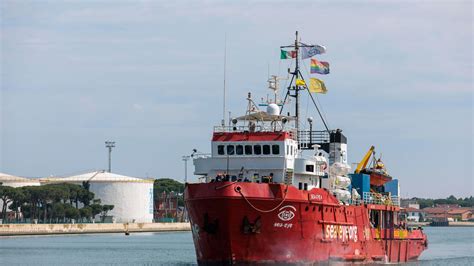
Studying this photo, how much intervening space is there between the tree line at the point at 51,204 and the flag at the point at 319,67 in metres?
106

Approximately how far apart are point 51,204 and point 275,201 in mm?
125271

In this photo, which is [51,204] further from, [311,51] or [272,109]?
[272,109]

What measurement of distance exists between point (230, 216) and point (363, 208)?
1667 cm

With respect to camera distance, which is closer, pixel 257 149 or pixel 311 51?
pixel 257 149

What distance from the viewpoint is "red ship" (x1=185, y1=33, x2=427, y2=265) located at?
55.8 meters

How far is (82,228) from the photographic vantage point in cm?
15625

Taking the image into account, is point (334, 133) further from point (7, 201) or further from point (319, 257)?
point (7, 201)

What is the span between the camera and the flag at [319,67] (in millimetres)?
72500

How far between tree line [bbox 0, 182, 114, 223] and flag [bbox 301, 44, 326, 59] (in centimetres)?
10776

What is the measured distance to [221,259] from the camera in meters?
56.4

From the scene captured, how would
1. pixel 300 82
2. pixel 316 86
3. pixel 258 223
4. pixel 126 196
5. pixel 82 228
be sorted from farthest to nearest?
pixel 126 196 < pixel 82 228 < pixel 316 86 < pixel 300 82 < pixel 258 223

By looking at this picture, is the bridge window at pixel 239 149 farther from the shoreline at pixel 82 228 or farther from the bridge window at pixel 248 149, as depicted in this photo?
the shoreline at pixel 82 228

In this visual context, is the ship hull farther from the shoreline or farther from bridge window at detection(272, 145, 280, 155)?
the shoreline

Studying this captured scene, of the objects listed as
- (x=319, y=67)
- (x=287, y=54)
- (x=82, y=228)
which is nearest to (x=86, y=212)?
(x=82, y=228)
